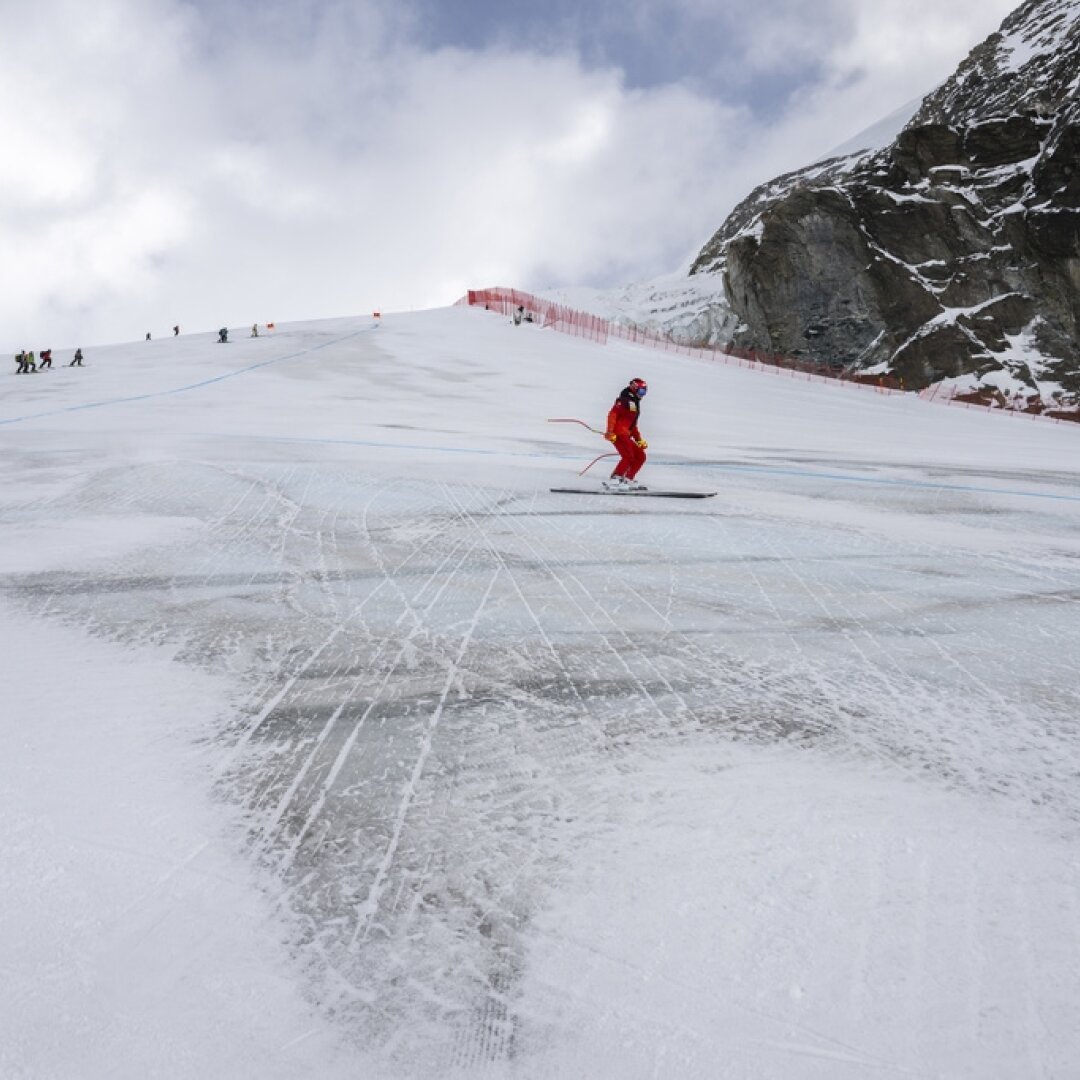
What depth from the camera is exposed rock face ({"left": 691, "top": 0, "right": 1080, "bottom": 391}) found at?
41094 mm

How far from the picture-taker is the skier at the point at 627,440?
783 cm

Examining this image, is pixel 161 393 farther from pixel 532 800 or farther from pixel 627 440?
pixel 532 800

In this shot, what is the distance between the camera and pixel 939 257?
1768 inches

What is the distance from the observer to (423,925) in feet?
6.05

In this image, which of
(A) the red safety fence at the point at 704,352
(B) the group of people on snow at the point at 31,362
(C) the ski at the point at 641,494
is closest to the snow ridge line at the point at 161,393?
(B) the group of people on snow at the point at 31,362

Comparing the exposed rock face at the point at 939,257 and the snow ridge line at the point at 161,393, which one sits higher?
the exposed rock face at the point at 939,257

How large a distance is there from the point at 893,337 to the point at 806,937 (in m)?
49.2

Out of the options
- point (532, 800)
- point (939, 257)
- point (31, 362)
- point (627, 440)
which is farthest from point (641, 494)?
point (939, 257)

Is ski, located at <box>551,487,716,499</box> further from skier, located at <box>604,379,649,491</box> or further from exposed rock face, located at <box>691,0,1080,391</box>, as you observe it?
exposed rock face, located at <box>691,0,1080,391</box>

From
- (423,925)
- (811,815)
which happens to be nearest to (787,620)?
(811,815)

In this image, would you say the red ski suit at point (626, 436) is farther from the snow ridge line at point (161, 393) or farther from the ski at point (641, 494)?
the snow ridge line at point (161, 393)

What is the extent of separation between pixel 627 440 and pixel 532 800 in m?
6.07

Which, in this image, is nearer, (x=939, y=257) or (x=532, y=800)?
(x=532, y=800)

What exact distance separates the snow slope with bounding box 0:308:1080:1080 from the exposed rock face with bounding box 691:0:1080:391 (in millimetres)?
43250
